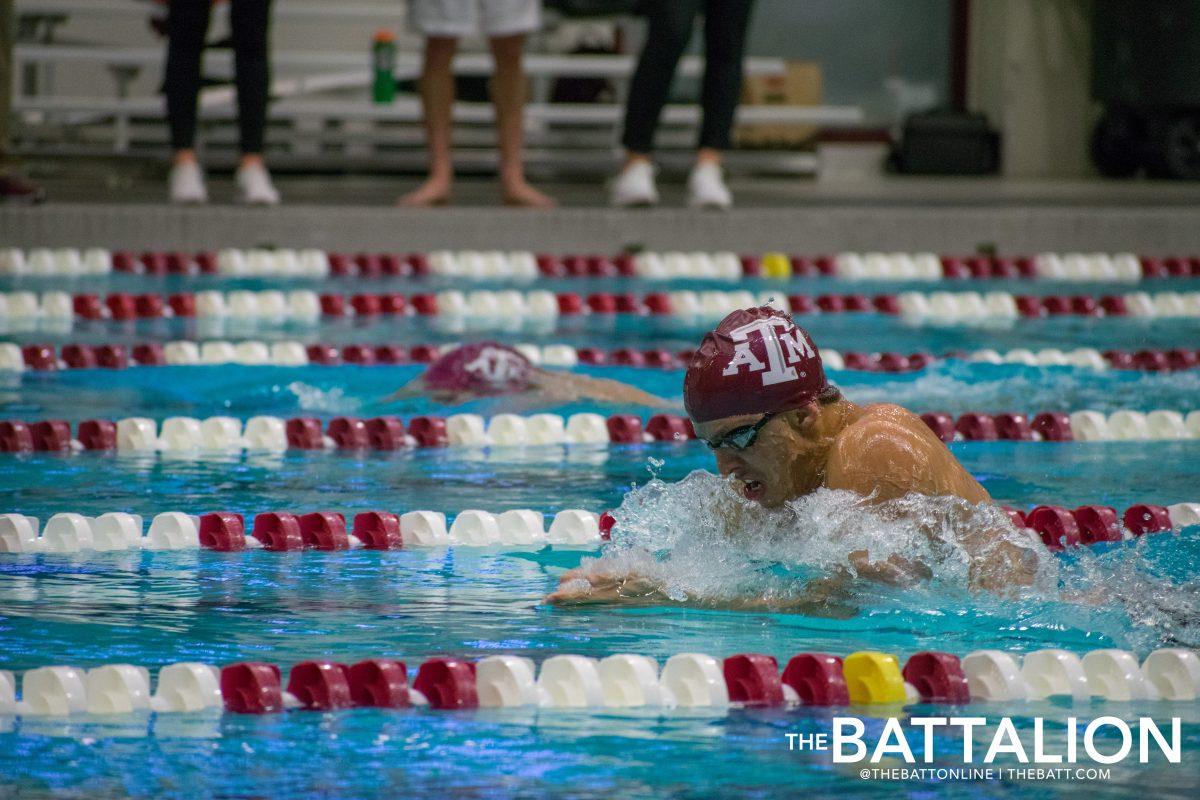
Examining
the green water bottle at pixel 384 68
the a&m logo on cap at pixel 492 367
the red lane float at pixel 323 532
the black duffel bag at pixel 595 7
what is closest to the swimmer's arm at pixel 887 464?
the red lane float at pixel 323 532

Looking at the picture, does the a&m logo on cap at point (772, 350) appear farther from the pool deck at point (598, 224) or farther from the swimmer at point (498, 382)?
the pool deck at point (598, 224)

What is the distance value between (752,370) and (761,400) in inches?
2.2

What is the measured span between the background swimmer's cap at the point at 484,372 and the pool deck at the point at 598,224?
279 centimetres

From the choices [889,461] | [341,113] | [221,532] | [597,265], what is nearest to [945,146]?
[341,113]

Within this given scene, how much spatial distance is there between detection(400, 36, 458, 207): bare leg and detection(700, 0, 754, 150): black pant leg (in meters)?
1.10

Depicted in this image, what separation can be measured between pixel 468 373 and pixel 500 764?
309 cm

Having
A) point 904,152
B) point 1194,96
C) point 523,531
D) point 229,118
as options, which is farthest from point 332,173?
point 523,531

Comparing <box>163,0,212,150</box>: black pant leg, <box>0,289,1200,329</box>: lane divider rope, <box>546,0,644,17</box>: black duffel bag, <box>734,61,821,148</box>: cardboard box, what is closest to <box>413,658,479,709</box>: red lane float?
<box>0,289,1200,329</box>: lane divider rope

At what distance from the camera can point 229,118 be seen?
11.0m

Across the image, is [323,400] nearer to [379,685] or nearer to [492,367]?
[492,367]

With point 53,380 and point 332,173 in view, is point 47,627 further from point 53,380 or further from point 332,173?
point 332,173

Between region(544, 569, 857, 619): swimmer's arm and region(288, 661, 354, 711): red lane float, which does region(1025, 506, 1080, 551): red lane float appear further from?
region(288, 661, 354, 711): red lane float

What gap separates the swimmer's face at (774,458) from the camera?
3.33 metres

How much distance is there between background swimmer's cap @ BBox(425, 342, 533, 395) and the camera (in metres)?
5.66
